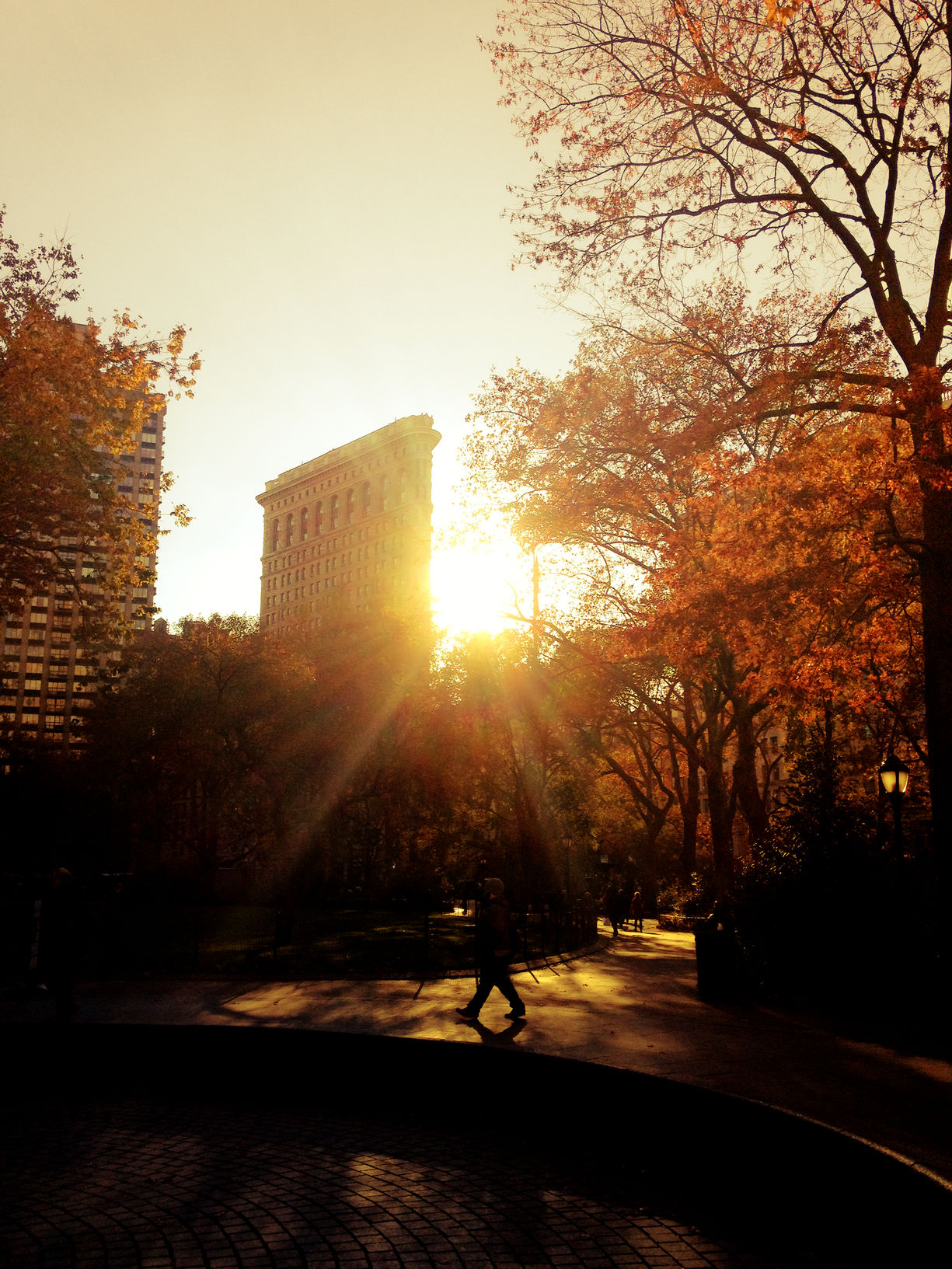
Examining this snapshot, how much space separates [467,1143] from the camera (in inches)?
284

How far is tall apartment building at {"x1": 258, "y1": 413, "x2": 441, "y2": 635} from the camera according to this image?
141 m

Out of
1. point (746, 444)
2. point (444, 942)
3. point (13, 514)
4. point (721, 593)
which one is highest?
point (746, 444)

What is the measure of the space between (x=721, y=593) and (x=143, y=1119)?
11.6 metres

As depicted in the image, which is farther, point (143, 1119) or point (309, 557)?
point (309, 557)

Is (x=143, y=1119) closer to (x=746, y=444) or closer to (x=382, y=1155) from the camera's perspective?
(x=382, y=1155)

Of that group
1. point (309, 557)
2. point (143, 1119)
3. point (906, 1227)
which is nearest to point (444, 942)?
point (143, 1119)

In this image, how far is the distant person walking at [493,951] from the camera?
38.6 ft

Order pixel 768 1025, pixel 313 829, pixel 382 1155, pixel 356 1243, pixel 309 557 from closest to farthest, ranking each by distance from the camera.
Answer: pixel 356 1243, pixel 382 1155, pixel 768 1025, pixel 313 829, pixel 309 557

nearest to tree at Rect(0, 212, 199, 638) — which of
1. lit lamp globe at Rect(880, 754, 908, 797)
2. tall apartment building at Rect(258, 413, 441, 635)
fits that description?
lit lamp globe at Rect(880, 754, 908, 797)

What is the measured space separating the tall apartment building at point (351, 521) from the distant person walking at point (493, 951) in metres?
112

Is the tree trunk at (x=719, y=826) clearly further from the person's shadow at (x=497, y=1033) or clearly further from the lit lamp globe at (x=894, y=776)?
the person's shadow at (x=497, y=1033)

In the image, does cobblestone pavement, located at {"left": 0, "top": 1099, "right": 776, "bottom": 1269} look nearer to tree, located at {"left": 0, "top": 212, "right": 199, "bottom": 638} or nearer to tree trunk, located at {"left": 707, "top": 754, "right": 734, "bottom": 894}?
tree, located at {"left": 0, "top": 212, "right": 199, "bottom": 638}

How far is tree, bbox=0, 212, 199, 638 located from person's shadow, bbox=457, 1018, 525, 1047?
11397 millimetres

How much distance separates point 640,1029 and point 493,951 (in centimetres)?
202
